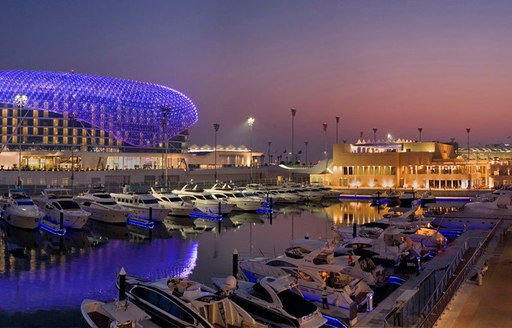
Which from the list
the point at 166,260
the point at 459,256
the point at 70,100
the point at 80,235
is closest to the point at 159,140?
the point at 70,100

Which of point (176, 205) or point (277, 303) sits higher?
point (176, 205)

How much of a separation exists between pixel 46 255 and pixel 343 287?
17.9m

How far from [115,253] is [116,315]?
16.1 metres

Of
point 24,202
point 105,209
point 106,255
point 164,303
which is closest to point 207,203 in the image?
point 105,209

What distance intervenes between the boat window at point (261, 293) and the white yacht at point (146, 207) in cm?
2560

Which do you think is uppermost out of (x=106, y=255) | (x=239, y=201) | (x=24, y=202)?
(x=24, y=202)

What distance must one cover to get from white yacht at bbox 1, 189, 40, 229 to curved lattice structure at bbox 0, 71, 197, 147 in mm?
60350

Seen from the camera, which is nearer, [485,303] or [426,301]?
[485,303]

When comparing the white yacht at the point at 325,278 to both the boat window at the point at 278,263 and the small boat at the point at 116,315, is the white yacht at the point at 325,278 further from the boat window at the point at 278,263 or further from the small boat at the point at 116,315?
the small boat at the point at 116,315

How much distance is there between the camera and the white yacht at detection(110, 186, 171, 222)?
43062mm

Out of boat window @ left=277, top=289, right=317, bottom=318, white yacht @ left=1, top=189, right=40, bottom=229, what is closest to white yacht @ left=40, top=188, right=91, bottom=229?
white yacht @ left=1, top=189, right=40, bottom=229

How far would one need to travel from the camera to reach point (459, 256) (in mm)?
24375

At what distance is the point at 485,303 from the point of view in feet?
56.1

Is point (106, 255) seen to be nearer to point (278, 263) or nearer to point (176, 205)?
point (278, 263)
